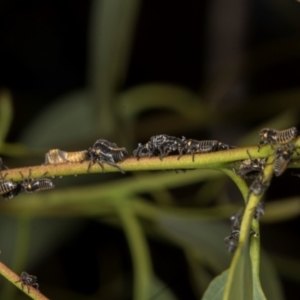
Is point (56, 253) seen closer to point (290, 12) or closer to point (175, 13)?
point (175, 13)

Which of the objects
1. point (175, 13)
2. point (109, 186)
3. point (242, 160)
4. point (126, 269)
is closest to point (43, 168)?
point (242, 160)

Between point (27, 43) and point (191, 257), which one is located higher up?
point (27, 43)

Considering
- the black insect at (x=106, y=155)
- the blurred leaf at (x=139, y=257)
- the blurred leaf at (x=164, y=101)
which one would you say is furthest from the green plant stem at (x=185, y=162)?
the blurred leaf at (x=164, y=101)

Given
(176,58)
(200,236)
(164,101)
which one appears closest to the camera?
(200,236)

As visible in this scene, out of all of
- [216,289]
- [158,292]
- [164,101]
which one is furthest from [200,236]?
[216,289]

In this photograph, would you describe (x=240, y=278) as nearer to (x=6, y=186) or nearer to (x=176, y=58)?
(x=6, y=186)

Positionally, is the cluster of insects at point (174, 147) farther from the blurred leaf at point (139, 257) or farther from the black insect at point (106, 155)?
the blurred leaf at point (139, 257)

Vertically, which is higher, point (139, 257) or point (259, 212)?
point (139, 257)

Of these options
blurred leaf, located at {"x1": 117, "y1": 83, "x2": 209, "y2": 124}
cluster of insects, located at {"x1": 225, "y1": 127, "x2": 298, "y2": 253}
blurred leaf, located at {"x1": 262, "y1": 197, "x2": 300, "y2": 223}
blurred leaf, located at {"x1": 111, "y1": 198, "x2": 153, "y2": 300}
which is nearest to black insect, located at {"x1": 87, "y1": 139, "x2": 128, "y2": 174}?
cluster of insects, located at {"x1": 225, "y1": 127, "x2": 298, "y2": 253}
